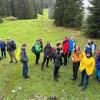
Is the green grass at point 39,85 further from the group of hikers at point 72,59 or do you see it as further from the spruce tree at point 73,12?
the spruce tree at point 73,12

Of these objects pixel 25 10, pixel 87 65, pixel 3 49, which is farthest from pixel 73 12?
pixel 25 10

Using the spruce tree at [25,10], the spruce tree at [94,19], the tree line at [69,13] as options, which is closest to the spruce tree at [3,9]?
the spruce tree at [25,10]

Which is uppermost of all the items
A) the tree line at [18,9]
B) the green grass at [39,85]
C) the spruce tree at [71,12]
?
the spruce tree at [71,12]

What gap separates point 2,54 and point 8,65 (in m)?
3.46

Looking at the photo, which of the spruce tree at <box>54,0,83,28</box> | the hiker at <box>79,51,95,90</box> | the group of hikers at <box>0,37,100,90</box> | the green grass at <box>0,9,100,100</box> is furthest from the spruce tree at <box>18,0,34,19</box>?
the hiker at <box>79,51,95,90</box>

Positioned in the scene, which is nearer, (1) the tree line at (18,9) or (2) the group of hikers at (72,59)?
(2) the group of hikers at (72,59)

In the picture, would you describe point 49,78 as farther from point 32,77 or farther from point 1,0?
point 1,0

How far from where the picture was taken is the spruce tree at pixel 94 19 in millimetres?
37406

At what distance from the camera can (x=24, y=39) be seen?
4125cm

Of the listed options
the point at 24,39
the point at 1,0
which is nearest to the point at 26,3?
the point at 1,0

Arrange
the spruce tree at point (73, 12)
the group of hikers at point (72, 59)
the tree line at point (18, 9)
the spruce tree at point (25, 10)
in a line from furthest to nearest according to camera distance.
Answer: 1. the tree line at point (18, 9)
2. the spruce tree at point (25, 10)
3. the spruce tree at point (73, 12)
4. the group of hikers at point (72, 59)

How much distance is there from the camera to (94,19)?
37656mm

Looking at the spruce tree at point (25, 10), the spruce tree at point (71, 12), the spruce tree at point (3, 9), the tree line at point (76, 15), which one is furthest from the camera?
the spruce tree at point (3, 9)

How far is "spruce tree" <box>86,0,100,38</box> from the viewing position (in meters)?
37.4
